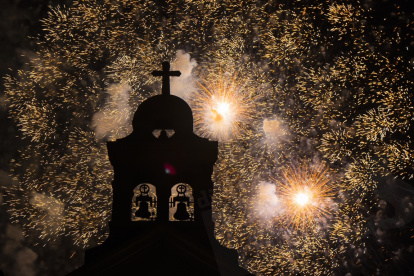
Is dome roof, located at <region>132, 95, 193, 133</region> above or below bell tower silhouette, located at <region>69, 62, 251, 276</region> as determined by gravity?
above

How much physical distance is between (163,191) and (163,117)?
2130 millimetres

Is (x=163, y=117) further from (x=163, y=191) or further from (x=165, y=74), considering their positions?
(x=163, y=191)

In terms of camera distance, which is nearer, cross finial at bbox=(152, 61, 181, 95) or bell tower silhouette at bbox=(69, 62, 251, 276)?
bell tower silhouette at bbox=(69, 62, 251, 276)

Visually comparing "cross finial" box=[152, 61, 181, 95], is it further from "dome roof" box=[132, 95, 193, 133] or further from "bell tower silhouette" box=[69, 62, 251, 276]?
"dome roof" box=[132, 95, 193, 133]

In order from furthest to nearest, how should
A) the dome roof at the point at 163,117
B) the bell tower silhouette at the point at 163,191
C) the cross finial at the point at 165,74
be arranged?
1. the cross finial at the point at 165,74
2. the dome roof at the point at 163,117
3. the bell tower silhouette at the point at 163,191

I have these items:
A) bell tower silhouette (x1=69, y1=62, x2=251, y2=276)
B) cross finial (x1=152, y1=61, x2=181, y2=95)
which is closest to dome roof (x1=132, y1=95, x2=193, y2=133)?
bell tower silhouette (x1=69, y1=62, x2=251, y2=276)

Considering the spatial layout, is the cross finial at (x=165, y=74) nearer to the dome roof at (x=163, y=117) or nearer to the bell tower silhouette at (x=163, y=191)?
the bell tower silhouette at (x=163, y=191)

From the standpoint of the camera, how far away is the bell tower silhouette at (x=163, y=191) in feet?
46.6

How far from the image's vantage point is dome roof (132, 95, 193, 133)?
49.9 feet

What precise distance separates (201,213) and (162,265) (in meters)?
1.79

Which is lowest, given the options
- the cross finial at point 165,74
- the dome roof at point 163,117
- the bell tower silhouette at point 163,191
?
the bell tower silhouette at point 163,191

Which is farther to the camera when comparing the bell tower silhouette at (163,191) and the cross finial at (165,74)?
the cross finial at (165,74)

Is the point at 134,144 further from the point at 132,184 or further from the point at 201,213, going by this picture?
the point at 201,213

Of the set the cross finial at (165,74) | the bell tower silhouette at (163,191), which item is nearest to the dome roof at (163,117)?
the bell tower silhouette at (163,191)
